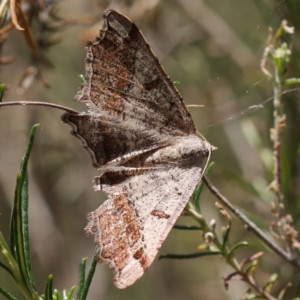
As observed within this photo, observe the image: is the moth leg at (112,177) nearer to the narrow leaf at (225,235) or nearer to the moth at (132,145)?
the moth at (132,145)

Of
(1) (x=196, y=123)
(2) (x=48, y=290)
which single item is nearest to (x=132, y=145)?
(2) (x=48, y=290)

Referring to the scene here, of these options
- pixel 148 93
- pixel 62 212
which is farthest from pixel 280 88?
pixel 62 212

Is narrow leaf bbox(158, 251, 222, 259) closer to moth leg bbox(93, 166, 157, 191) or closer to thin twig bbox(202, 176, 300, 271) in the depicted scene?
thin twig bbox(202, 176, 300, 271)

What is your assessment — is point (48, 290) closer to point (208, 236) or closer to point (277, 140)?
point (208, 236)

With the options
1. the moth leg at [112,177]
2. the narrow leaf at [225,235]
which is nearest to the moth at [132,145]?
the moth leg at [112,177]

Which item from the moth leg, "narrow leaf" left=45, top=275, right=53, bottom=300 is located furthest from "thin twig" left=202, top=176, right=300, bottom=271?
"narrow leaf" left=45, top=275, right=53, bottom=300

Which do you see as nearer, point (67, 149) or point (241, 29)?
point (67, 149)

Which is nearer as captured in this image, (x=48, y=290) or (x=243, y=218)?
(x=48, y=290)

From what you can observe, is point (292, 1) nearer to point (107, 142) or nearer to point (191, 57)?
point (107, 142)

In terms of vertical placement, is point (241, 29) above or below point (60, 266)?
above
